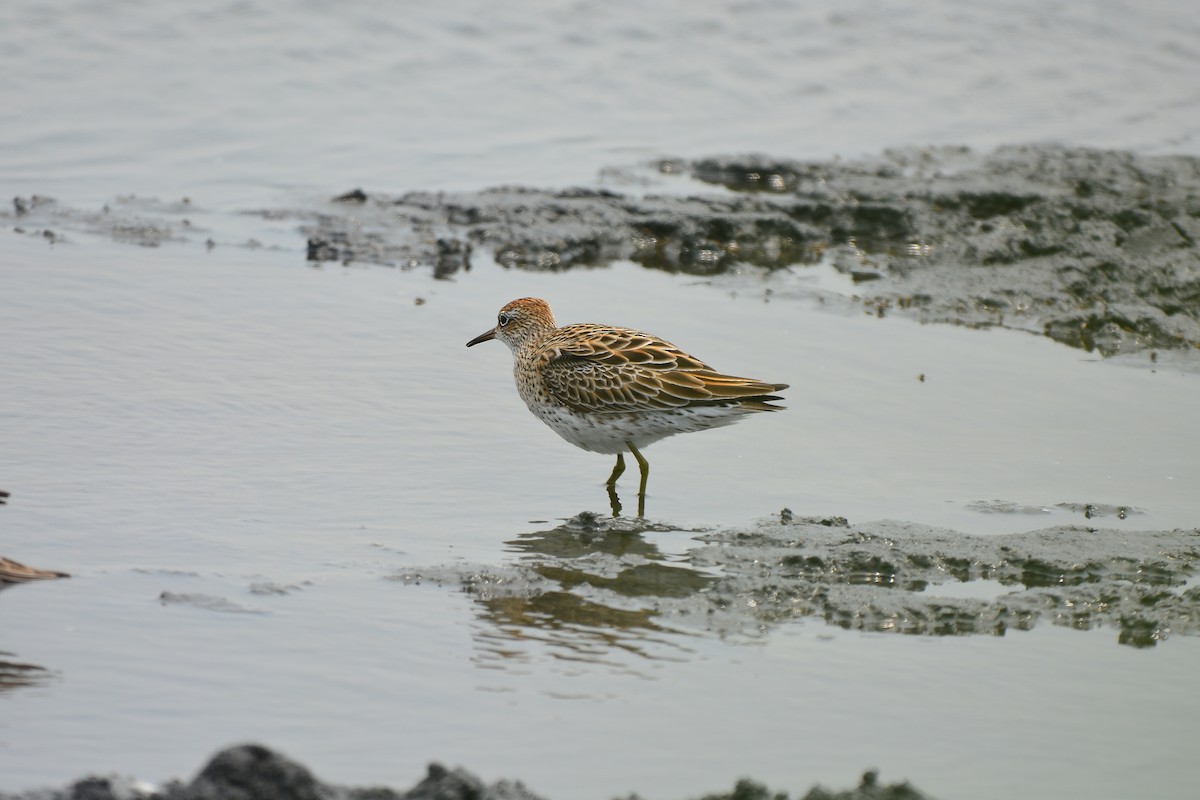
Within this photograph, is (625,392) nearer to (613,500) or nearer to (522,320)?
(613,500)

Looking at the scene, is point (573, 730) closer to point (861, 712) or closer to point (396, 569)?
point (861, 712)

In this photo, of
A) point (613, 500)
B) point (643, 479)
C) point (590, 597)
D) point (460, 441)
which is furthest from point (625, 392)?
point (590, 597)

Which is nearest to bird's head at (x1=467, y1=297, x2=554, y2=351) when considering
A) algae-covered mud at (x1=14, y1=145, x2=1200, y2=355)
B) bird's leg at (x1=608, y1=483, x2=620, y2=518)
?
bird's leg at (x1=608, y1=483, x2=620, y2=518)

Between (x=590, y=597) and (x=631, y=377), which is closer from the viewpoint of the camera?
(x=590, y=597)

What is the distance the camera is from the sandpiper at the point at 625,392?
843 cm

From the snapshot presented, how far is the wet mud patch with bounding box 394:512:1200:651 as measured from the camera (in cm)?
659

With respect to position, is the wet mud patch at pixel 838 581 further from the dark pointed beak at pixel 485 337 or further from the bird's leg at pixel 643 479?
the dark pointed beak at pixel 485 337

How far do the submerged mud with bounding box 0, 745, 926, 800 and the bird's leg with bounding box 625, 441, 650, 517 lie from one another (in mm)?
3613

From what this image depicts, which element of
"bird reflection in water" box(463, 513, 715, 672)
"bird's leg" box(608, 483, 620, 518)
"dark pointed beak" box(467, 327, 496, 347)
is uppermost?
"dark pointed beak" box(467, 327, 496, 347)

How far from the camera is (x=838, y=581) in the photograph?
6984 mm

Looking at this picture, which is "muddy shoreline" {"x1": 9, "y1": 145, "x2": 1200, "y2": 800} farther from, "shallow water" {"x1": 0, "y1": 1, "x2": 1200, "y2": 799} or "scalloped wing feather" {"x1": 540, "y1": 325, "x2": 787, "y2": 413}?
"scalloped wing feather" {"x1": 540, "y1": 325, "x2": 787, "y2": 413}

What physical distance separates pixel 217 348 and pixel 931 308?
5.15 metres

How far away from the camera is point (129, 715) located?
5.40m

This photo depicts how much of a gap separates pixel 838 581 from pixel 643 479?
→ 179cm
